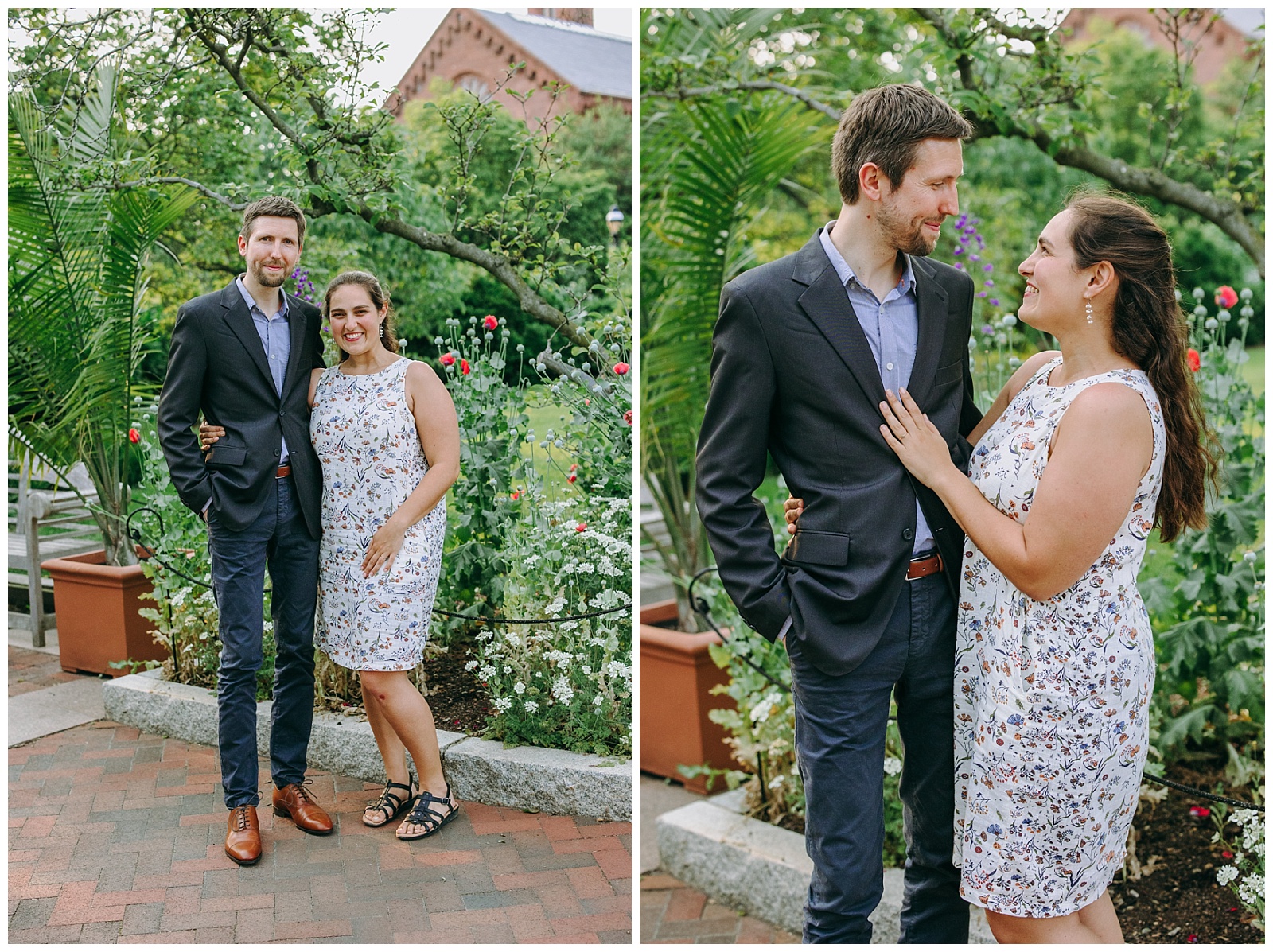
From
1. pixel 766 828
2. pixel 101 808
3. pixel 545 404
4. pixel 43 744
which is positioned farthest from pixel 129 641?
pixel 766 828

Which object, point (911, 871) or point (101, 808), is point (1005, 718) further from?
point (101, 808)

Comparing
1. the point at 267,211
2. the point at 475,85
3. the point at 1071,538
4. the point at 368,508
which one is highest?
the point at 475,85

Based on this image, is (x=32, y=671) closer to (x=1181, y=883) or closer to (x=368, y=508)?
(x=368, y=508)

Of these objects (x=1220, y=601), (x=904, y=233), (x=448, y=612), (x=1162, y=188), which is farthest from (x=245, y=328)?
(x=1162, y=188)

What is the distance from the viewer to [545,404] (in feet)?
13.4

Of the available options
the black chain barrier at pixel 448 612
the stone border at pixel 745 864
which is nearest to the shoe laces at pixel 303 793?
the black chain barrier at pixel 448 612

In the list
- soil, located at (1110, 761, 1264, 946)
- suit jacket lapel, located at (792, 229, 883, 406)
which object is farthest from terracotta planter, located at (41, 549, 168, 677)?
soil, located at (1110, 761, 1264, 946)

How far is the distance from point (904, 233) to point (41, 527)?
11.7 ft

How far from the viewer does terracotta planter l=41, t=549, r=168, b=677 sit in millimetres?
4020

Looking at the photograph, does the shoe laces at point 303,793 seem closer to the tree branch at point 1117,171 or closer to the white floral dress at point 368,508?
the white floral dress at point 368,508

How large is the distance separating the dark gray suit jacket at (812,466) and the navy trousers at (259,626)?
1683 millimetres

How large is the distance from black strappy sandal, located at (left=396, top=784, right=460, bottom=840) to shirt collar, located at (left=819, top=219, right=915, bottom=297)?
215 centimetres

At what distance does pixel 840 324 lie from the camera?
212 cm

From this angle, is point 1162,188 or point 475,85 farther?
point 1162,188
